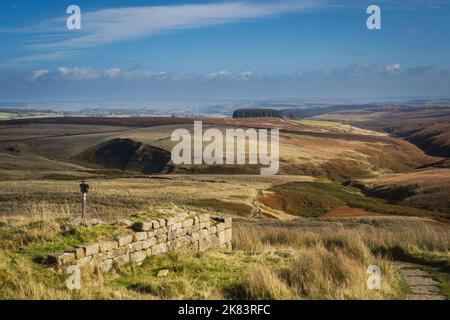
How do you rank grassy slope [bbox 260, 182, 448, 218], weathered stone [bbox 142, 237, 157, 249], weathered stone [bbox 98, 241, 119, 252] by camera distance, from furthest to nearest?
1. grassy slope [bbox 260, 182, 448, 218]
2. weathered stone [bbox 142, 237, 157, 249]
3. weathered stone [bbox 98, 241, 119, 252]

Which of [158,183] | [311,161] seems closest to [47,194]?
[158,183]

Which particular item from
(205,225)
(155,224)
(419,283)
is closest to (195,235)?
(205,225)

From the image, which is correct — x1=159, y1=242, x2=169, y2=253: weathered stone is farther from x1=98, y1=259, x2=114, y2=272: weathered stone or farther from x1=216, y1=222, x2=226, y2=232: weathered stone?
x1=216, y1=222, x2=226, y2=232: weathered stone

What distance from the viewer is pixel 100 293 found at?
10.9 m

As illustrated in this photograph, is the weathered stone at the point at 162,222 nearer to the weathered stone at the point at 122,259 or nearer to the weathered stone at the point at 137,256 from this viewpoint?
the weathered stone at the point at 137,256

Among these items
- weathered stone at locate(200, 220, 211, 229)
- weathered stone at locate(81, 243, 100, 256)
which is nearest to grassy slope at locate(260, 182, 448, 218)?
weathered stone at locate(200, 220, 211, 229)

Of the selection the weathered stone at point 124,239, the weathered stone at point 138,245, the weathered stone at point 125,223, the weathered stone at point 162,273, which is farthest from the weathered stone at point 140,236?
the weathered stone at point 162,273

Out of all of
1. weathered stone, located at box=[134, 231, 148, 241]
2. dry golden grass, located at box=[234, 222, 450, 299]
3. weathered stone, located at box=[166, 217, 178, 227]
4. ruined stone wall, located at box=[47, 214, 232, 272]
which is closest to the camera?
dry golden grass, located at box=[234, 222, 450, 299]

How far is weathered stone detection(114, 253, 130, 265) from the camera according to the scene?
46.2 ft

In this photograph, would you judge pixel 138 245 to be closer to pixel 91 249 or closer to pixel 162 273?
pixel 162 273

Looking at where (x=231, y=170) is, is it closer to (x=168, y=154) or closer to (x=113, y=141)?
(x=168, y=154)

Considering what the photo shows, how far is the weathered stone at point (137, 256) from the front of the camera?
1475cm

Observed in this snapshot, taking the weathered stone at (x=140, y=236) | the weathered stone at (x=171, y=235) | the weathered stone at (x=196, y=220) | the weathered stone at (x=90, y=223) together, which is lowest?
the weathered stone at (x=171, y=235)

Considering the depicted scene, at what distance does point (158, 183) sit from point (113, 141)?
53.4 metres
